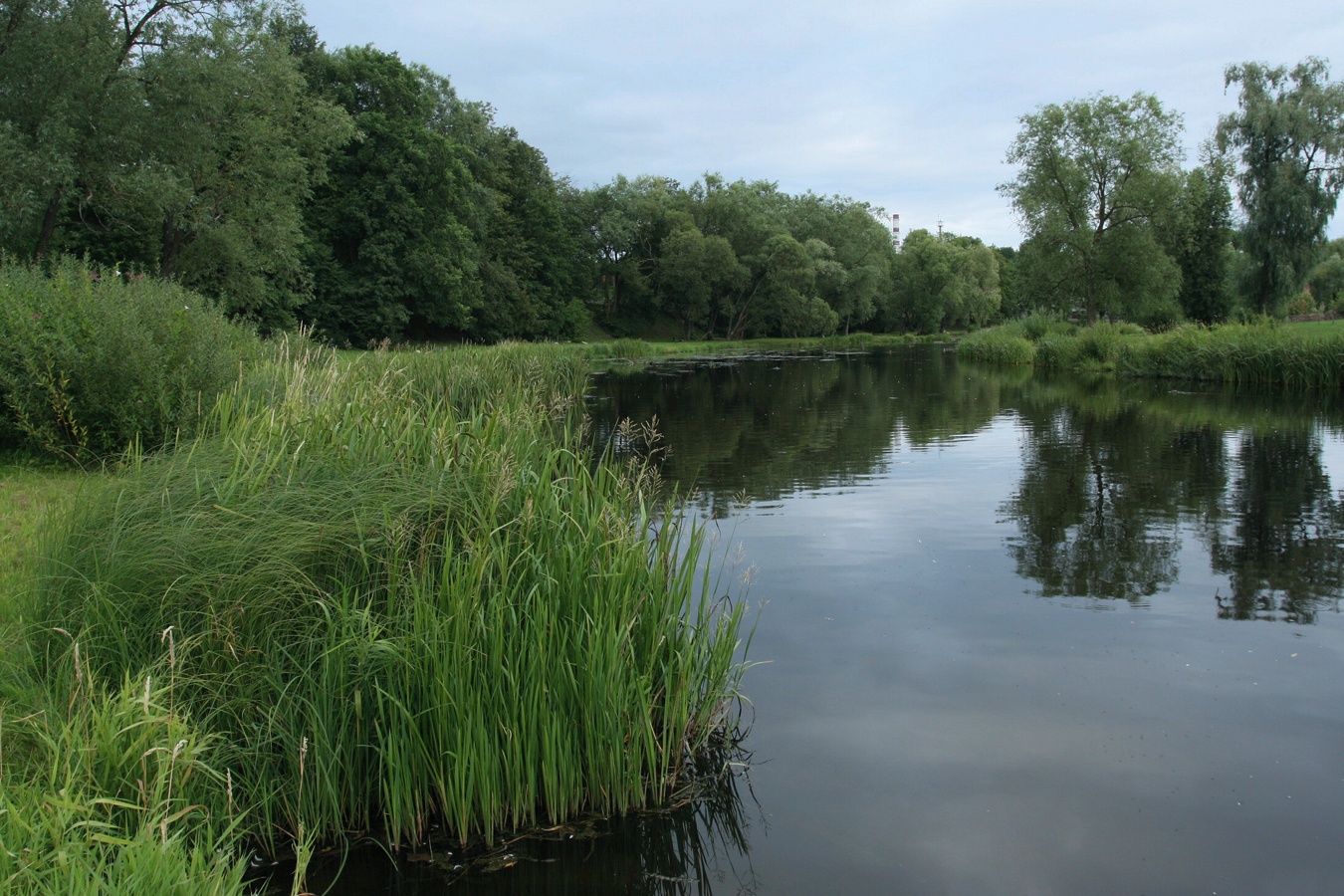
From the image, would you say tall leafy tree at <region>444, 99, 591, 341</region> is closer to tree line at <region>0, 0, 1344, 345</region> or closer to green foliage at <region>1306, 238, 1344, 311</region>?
tree line at <region>0, 0, 1344, 345</region>

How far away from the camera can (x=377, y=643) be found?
13.7 ft

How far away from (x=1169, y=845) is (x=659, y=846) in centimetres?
270

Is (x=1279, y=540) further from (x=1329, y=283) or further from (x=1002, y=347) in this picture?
(x=1329, y=283)

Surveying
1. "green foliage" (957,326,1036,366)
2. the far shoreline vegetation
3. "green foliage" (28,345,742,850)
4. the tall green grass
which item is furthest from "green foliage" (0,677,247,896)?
"green foliage" (957,326,1036,366)

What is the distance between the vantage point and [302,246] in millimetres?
43469

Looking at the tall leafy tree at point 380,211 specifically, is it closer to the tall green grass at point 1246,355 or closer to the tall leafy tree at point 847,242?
the tall green grass at point 1246,355

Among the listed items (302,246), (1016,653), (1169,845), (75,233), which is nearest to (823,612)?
(1016,653)

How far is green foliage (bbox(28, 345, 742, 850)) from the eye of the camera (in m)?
4.30

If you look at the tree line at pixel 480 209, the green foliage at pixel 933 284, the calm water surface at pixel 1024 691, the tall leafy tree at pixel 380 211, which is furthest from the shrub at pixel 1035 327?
the green foliage at pixel 933 284

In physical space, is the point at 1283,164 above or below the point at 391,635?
above

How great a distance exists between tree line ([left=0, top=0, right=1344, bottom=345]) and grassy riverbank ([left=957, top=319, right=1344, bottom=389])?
790 centimetres

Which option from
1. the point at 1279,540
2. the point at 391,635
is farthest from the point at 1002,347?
the point at 391,635

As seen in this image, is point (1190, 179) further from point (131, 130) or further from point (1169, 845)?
point (1169, 845)

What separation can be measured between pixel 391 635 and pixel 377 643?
307mm
